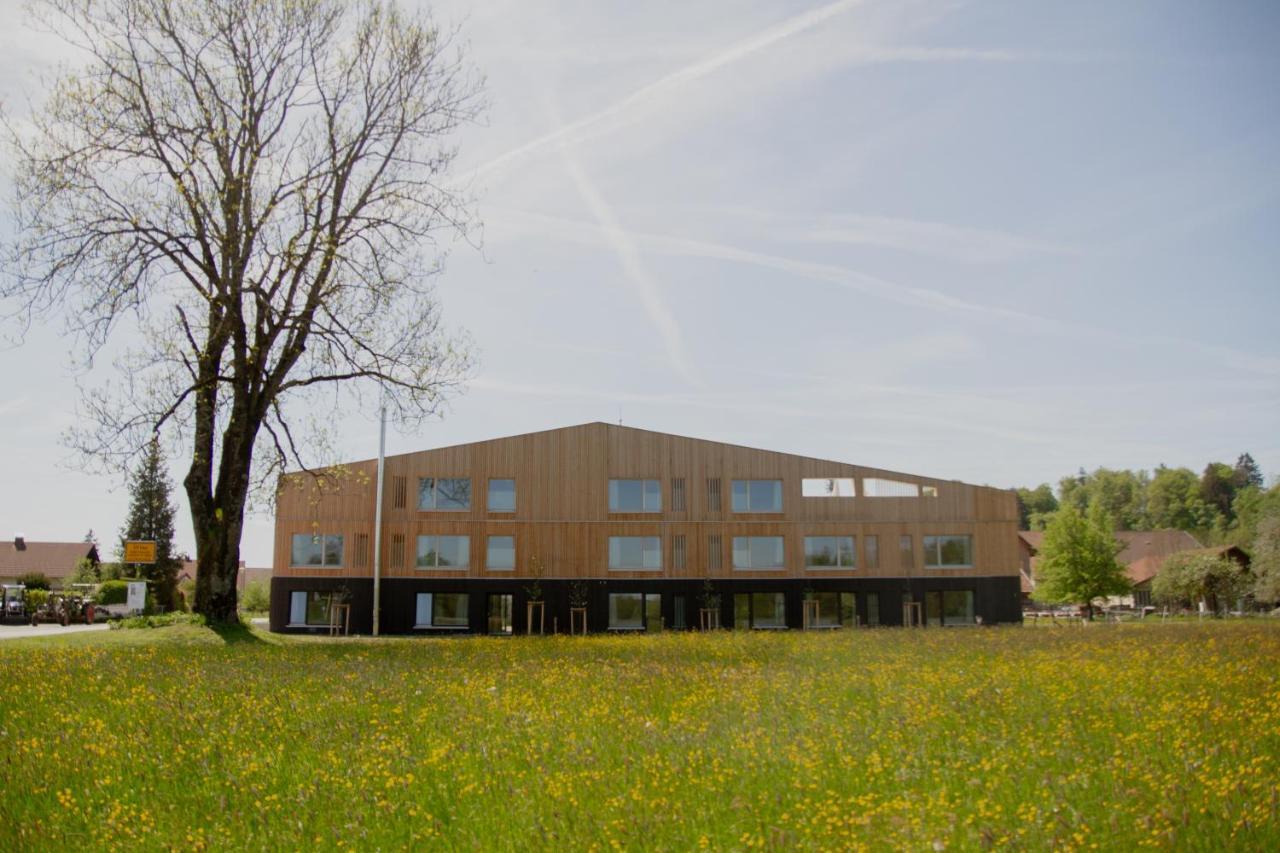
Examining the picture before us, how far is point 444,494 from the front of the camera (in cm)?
4353

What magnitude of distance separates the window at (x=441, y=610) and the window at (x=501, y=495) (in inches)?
156

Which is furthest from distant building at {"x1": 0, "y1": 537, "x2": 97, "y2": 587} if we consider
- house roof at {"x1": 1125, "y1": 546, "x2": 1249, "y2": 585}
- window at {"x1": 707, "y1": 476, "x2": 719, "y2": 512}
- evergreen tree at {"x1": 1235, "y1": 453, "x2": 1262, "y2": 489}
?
evergreen tree at {"x1": 1235, "y1": 453, "x2": 1262, "y2": 489}

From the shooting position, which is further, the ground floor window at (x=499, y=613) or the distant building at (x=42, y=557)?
the distant building at (x=42, y=557)

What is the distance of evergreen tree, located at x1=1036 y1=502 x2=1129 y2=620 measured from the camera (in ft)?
215

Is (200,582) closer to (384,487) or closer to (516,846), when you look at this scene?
(384,487)

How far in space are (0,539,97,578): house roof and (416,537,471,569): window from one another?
57786 mm

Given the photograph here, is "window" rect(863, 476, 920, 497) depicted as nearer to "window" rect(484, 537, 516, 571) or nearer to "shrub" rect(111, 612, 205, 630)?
"window" rect(484, 537, 516, 571)

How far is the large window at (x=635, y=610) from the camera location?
42.7 meters

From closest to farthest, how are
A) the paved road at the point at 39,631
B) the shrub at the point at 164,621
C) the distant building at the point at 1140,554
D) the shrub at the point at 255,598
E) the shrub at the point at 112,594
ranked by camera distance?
1. the shrub at the point at 164,621
2. the paved road at the point at 39,631
3. the shrub at the point at 112,594
4. the shrub at the point at 255,598
5. the distant building at the point at 1140,554

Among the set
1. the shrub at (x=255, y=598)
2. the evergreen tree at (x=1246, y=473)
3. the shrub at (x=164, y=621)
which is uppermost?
the evergreen tree at (x=1246, y=473)

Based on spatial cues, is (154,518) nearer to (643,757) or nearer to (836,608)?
(836,608)

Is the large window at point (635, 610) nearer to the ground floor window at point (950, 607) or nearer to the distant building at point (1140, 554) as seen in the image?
the ground floor window at point (950, 607)

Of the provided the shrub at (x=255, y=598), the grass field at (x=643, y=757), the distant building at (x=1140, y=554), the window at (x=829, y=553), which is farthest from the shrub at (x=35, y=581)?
the distant building at (x=1140, y=554)

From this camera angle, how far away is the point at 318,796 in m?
7.84
